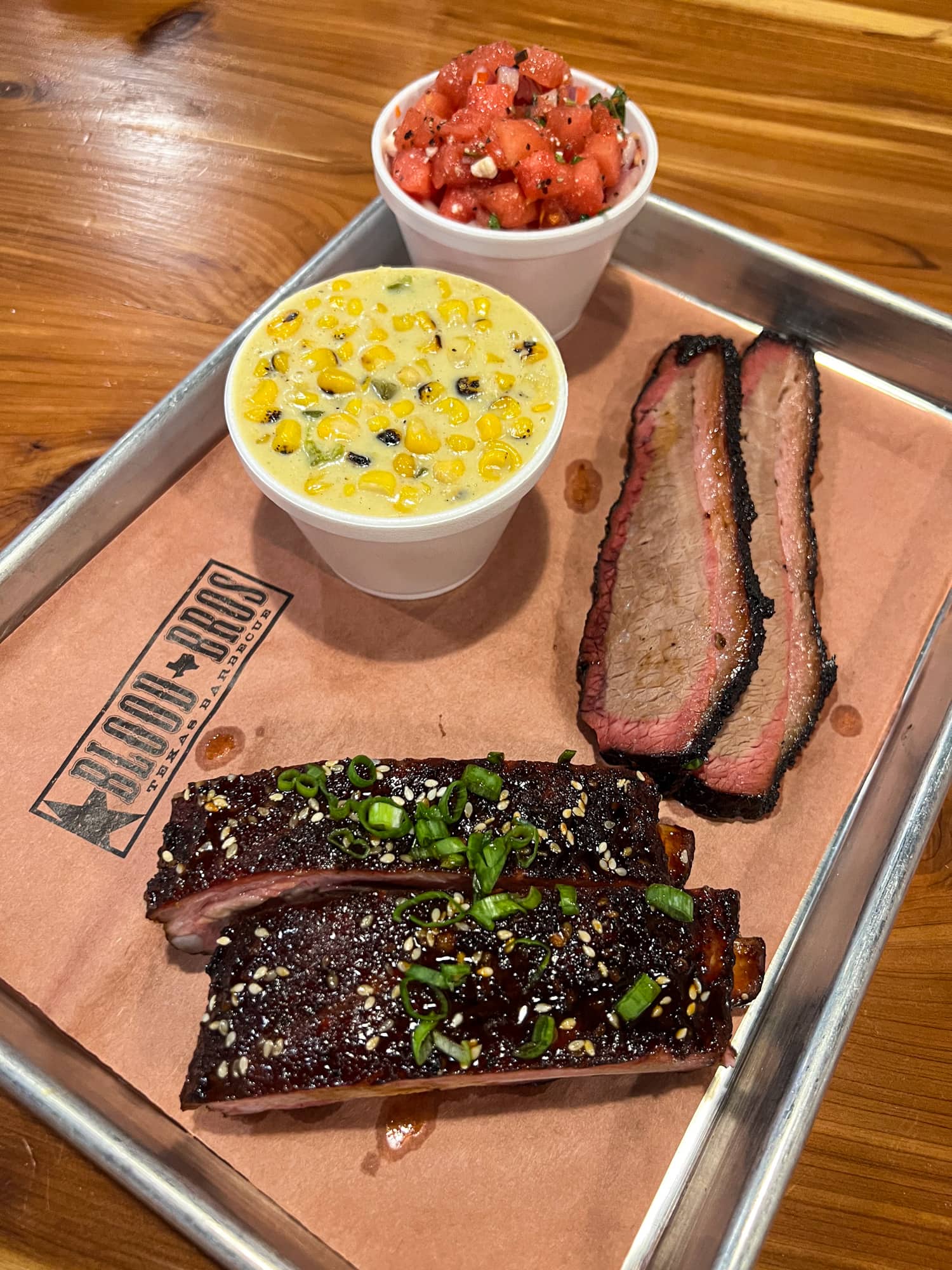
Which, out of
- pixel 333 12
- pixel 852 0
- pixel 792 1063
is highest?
pixel 852 0

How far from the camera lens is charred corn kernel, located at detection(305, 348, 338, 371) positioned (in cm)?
235

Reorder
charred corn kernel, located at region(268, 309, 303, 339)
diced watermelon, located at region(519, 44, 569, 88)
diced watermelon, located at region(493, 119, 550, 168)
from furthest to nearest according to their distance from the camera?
diced watermelon, located at region(519, 44, 569, 88), diced watermelon, located at region(493, 119, 550, 168), charred corn kernel, located at region(268, 309, 303, 339)

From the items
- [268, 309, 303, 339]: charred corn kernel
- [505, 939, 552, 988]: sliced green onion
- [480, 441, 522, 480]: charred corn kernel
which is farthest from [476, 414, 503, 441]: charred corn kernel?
[505, 939, 552, 988]: sliced green onion

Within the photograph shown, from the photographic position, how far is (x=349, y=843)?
2.05m

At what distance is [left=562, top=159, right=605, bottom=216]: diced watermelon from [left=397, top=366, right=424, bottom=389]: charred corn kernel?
0.92 meters

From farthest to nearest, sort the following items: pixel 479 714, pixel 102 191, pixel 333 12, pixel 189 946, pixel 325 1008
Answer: pixel 333 12, pixel 102 191, pixel 479 714, pixel 189 946, pixel 325 1008

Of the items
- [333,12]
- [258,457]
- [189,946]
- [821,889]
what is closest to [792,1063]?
[821,889]

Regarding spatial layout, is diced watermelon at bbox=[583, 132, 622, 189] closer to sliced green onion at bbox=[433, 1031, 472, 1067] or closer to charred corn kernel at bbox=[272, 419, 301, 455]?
charred corn kernel at bbox=[272, 419, 301, 455]

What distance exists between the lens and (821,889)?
237cm

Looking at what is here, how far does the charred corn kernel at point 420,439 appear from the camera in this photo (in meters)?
2.22

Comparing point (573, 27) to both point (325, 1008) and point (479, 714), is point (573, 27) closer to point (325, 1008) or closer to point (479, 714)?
point (479, 714)

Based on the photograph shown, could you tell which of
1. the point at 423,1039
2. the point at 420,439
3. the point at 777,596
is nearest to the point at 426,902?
the point at 423,1039

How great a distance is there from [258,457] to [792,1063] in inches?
80.9

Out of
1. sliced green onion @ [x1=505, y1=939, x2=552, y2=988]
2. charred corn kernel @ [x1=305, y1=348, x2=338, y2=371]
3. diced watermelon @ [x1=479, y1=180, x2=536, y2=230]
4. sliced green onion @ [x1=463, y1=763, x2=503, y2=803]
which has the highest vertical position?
diced watermelon @ [x1=479, y1=180, x2=536, y2=230]
